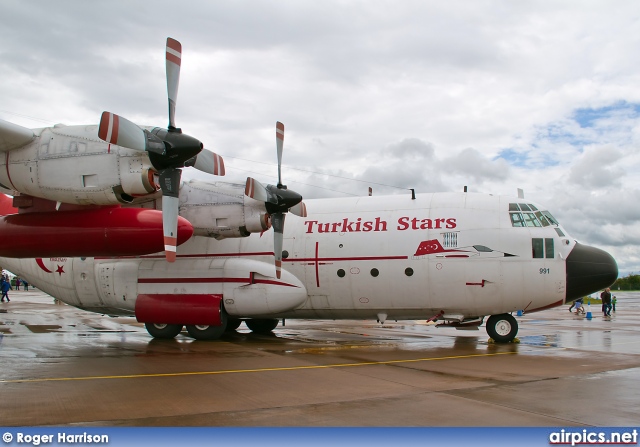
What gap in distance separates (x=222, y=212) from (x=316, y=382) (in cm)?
674

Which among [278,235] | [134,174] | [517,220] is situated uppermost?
[134,174]

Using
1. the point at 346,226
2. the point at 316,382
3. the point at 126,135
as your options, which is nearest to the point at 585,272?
the point at 346,226

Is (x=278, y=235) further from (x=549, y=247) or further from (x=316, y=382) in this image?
(x=549, y=247)

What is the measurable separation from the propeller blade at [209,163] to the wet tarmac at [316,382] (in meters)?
4.29

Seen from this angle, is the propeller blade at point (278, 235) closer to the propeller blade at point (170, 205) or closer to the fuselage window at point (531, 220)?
the propeller blade at point (170, 205)

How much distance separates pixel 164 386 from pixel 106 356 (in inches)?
163

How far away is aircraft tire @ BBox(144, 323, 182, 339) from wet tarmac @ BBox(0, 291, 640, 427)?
39cm

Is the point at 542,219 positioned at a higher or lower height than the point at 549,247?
higher

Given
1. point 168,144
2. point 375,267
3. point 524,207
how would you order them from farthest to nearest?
point 375,267 → point 524,207 → point 168,144

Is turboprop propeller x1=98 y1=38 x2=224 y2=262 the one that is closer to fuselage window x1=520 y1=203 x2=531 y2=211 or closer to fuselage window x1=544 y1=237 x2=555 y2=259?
fuselage window x1=520 y1=203 x2=531 y2=211

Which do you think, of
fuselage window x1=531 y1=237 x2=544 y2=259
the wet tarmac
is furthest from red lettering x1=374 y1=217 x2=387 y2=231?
fuselage window x1=531 y1=237 x2=544 y2=259

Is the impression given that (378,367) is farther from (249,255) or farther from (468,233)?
(249,255)

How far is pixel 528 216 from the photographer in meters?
14.5

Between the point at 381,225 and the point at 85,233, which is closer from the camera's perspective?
the point at 85,233
